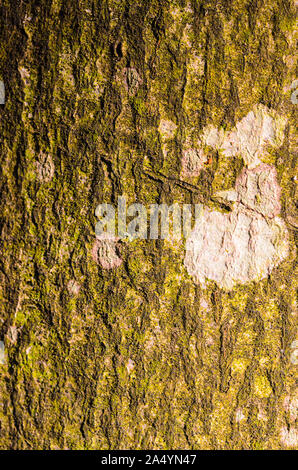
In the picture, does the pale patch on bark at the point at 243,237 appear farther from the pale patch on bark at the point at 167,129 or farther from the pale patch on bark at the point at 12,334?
the pale patch on bark at the point at 12,334

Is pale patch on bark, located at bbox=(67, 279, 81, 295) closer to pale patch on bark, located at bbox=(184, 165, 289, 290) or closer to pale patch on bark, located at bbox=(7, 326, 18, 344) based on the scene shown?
pale patch on bark, located at bbox=(7, 326, 18, 344)

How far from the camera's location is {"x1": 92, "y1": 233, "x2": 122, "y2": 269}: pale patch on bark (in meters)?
0.81

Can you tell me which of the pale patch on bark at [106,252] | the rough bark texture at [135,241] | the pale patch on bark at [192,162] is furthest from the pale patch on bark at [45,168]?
the pale patch on bark at [192,162]

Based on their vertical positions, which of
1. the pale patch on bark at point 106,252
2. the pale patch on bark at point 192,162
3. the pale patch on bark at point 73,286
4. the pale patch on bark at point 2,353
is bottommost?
the pale patch on bark at point 2,353

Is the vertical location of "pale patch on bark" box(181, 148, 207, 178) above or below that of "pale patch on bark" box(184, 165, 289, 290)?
above

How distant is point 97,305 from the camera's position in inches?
32.3

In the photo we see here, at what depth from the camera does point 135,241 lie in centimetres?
81

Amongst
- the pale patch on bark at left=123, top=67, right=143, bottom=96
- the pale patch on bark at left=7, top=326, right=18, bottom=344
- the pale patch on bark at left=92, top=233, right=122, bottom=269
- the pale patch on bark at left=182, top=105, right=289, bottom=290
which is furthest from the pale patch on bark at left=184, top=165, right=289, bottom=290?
the pale patch on bark at left=7, top=326, right=18, bottom=344

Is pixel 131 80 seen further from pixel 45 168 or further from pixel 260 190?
pixel 260 190

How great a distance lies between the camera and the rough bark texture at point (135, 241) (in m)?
0.78

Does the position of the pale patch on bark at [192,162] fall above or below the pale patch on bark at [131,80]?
below

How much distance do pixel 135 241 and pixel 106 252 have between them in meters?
0.07

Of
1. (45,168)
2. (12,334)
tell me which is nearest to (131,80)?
(45,168)
